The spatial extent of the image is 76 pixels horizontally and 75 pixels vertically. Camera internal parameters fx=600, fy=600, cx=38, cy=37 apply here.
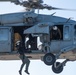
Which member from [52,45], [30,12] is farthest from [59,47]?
[30,12]

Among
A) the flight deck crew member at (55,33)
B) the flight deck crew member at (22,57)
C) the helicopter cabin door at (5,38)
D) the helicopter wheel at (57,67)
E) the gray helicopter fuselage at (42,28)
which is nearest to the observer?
the flight deck crew member at (22,57)

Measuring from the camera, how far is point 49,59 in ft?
123

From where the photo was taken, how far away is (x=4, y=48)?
3800cm

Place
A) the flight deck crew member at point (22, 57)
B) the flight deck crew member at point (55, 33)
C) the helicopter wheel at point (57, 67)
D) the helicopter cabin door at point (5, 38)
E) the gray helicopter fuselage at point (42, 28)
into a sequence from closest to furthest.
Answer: the flight deck crew member at point (22, 57) → the gray helicopter fuselage at point (42, 28) → the flight deck crew member at point (55, 33) → the helicopter cabin door at point (5, 38) → the helicopter wheel at point (57, 67)

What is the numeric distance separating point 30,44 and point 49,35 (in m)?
1.35

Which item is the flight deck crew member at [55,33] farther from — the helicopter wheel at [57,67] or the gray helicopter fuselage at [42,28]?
the helicopter wheel at [57,67]

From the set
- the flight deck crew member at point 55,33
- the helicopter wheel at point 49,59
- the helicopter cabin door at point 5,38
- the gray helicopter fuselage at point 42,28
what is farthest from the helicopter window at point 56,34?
the helicopter cabin door at point 5,38

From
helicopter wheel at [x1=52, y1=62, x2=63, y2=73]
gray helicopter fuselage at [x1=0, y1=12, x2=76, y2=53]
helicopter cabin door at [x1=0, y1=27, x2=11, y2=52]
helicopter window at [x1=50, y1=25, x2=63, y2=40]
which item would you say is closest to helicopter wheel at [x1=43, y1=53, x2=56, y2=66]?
gray helicopter fuselage at [x1=0, y1=12, x2=76, y2=53]

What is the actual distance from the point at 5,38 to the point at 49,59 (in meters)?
3.10

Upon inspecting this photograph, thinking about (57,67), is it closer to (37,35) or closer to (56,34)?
(56,34)

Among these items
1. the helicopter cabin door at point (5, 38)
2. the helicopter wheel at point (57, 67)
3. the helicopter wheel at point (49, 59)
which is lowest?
the helicopter wheel at point (57, 67)

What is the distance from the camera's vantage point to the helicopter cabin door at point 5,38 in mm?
37906

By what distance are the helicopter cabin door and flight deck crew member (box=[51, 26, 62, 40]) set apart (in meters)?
2.72

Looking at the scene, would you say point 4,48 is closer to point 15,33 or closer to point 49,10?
point 15,33
